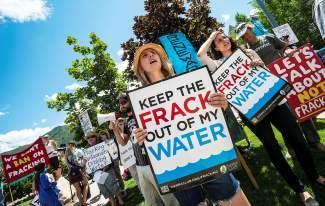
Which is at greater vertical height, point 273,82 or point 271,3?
point 271,3

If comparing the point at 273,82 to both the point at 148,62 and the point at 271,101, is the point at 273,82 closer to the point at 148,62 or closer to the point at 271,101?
the point at 271,101

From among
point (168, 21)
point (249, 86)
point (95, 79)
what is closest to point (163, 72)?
point (249, 86)

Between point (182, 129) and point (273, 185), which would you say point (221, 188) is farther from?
point (273, 185)

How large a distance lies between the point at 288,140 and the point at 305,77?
1.72 metres

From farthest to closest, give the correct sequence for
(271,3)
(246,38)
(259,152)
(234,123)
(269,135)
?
(271,3)
(259,152)
(234,123)
(246,38)
(269,135)

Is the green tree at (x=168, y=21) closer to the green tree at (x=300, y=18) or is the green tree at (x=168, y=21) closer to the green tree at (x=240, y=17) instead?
the green tree at (x=300, y=18)

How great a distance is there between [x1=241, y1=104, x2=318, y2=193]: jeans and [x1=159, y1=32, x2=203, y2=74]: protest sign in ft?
9.78

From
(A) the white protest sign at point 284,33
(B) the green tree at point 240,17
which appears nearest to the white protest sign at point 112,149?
(A) the white protest sign at point 284,33

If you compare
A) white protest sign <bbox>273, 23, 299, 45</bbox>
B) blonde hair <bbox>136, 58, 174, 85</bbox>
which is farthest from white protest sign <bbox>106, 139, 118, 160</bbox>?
white protest sign <bbox>273, 23, 299, 45</bbox>

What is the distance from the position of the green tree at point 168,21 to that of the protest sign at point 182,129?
7.69 meters

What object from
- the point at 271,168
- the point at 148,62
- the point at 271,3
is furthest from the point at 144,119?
the point at 271,3

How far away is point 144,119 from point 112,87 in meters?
23.3

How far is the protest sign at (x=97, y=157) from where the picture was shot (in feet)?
26.2

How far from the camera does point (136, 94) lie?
2281mm
